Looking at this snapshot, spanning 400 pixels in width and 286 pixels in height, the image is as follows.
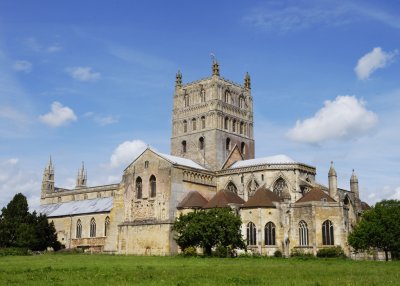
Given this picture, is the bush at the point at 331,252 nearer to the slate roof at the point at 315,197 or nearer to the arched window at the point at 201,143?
the slate roof at the point at 315,197

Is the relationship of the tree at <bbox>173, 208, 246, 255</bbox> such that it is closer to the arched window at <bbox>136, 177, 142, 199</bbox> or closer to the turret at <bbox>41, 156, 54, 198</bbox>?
the arched window at <bbox>136, 177, 142, 199</bbox>

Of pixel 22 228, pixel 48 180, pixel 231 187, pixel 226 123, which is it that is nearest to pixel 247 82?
→ pixel 226 123

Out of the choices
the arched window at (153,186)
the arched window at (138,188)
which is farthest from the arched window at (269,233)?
the arched window at (138,188)

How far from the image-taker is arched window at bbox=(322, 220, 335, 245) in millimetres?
61125

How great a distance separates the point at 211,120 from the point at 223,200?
18682 mm

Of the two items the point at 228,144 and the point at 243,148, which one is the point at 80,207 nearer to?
the point at 228,144

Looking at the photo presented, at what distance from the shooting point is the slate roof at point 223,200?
66.4 m

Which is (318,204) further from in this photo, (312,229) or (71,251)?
(71,251)

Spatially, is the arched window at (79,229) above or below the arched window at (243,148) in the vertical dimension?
below

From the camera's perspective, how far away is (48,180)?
124 metres

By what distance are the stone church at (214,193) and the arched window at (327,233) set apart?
0.12 metres

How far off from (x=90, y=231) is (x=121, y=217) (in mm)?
16733

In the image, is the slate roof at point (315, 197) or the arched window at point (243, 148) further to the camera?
the arched window at point (243, 148)

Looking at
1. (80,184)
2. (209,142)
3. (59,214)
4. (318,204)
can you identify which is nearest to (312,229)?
(318,204)
